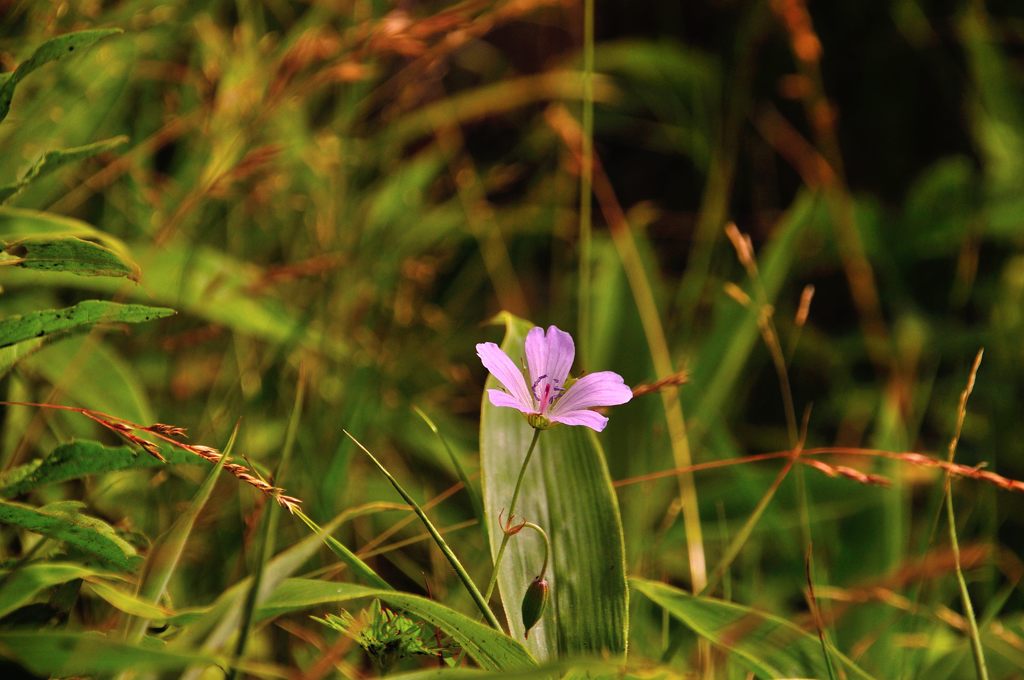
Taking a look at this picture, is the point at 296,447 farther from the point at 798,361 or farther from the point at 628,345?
the point at 798,361

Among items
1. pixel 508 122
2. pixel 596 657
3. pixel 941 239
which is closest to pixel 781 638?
pixel 596 657

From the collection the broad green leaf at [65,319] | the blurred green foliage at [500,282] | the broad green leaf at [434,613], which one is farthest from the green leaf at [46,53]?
the broad green leaf at [434,613]

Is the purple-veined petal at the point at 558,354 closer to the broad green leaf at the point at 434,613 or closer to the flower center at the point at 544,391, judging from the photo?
the flower center at the point at 544,391

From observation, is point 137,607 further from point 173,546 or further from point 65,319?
point 65,319

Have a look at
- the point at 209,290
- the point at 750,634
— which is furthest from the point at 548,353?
the point at 209,290

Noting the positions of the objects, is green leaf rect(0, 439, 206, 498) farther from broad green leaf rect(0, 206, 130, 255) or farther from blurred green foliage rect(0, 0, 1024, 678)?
broad green leaf rect(0, 206, 130, 255)

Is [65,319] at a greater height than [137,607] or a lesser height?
greater

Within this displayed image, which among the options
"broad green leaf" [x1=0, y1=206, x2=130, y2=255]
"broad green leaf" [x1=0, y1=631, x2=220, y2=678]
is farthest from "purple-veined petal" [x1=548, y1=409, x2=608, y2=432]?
"broad green leaf" [x1=0, y1=206, x2=130, y2=255]
